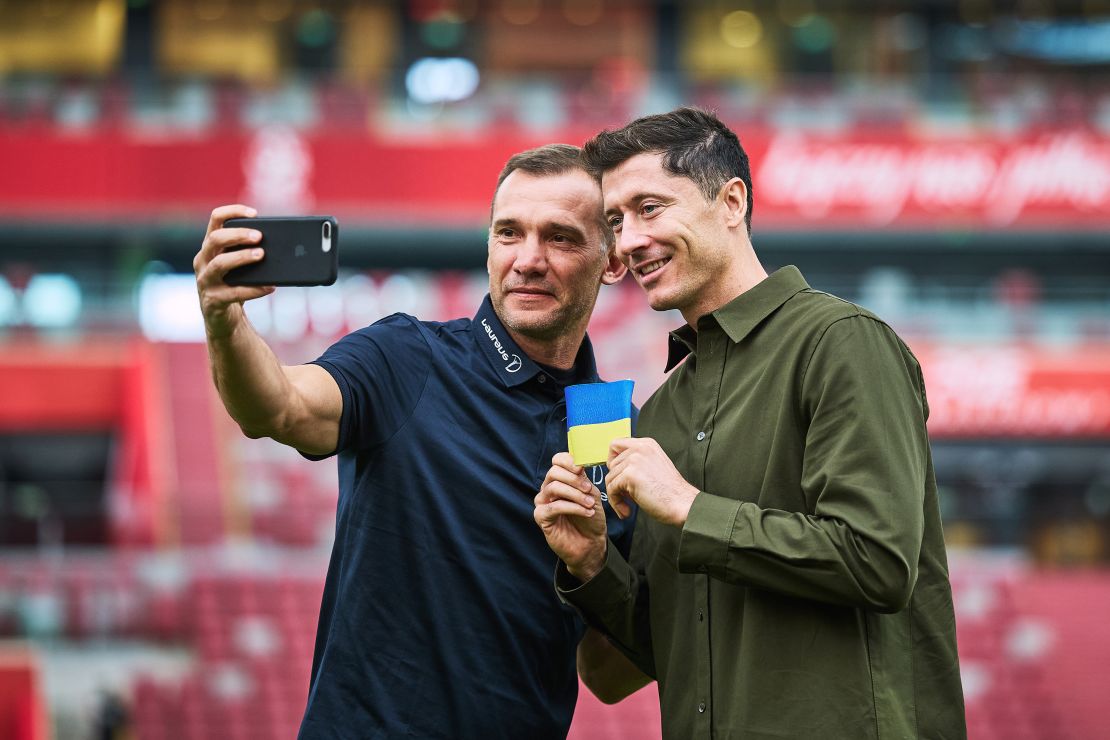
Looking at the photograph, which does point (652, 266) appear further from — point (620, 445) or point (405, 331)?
point (405, 331)

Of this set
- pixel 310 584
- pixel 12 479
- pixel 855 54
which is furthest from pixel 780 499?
pixel 855 54

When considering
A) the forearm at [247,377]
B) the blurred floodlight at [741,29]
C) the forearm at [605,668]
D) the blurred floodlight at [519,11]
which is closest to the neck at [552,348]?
the forearm at [605,668]

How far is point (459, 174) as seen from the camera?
838 inches

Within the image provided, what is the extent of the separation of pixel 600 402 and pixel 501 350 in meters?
0.55

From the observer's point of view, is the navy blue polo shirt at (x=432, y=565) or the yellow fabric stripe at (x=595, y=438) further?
the navy blue polo shirt at (x=432, y=565)

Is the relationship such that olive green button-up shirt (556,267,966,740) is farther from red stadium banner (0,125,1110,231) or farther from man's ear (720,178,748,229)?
red stadium banner (0,125,1110,231)

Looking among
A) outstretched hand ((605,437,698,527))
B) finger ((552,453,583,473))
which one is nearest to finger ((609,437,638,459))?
outstretched hand ((605,437,698,527))

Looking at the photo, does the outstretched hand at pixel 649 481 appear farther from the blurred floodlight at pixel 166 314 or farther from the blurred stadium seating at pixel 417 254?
the blurred floodlight at pixel 166 314

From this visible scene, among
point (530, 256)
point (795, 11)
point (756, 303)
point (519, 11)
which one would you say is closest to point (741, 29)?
point (795, 11)

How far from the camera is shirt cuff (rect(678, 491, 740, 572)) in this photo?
99.3 inches

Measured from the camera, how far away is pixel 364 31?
2566cm

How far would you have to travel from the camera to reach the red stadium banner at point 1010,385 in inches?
758

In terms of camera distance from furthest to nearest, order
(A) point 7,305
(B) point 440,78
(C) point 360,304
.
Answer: (B) point 440,78 → (C) point 360,304 → (A) point 7,305

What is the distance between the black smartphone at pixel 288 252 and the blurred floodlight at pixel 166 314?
671 inches
